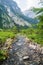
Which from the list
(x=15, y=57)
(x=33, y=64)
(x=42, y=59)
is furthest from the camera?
(x=15, y=57)

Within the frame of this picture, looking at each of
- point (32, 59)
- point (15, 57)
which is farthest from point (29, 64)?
point (15, 57)

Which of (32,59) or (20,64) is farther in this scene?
(32,59)

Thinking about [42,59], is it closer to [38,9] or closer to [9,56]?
[9,56]

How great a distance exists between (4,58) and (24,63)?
8.06 ft

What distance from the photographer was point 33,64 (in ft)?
61.6

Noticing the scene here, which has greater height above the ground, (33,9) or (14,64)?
(33,9)

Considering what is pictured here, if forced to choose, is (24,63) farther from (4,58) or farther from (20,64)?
(4,58)

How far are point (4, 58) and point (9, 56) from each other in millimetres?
2255

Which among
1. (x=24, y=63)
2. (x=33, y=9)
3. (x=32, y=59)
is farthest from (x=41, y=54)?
(x=33, y=9)

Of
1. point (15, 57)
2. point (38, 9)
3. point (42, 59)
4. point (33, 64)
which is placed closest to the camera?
point (38, 9)

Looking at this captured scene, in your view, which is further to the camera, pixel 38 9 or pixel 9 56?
pixel 9 56

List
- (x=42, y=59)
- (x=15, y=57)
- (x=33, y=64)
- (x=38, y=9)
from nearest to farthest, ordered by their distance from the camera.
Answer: (x=38, y=9)
(x=33, y=64)
(x=42, y=59)
(x=15, y=57)

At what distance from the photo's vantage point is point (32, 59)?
68.6 ft

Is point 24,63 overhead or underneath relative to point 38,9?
underneath
